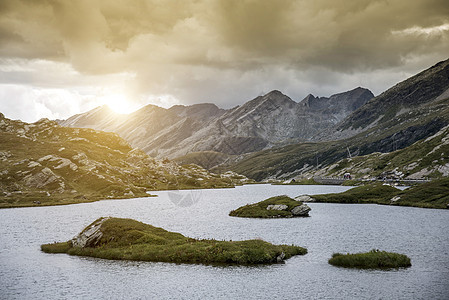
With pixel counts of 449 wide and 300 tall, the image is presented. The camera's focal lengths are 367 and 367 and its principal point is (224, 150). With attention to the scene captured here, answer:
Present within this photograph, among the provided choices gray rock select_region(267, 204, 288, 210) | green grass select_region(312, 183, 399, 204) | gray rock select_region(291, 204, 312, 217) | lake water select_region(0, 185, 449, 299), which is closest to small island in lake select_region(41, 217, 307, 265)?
lake water select_region(0, 185, 449, 299)

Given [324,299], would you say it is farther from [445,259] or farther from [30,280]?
[30,280]

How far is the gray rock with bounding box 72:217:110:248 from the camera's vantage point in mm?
74250

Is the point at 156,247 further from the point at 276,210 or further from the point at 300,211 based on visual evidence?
the point at 300,211

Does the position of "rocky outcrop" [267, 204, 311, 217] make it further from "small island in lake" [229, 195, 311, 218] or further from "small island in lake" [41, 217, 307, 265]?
"small island in lake" [41, 217, 307, 265]

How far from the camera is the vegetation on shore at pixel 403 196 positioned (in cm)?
13425

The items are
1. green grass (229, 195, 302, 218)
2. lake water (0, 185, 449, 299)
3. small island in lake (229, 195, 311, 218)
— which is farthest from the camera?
small island in lake (229, 195, 311, 218)

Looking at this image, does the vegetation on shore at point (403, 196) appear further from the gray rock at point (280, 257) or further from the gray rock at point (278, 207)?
the gray rock at point (280, 257)

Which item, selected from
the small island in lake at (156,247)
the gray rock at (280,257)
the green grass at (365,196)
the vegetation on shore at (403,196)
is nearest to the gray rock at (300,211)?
the vegetation on shore at (403,196)

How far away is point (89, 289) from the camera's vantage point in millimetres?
50344

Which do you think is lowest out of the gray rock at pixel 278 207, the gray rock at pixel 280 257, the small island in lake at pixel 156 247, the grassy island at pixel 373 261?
the grassy island at pixel 373 261

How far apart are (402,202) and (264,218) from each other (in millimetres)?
61477

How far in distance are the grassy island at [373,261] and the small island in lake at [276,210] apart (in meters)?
60.9

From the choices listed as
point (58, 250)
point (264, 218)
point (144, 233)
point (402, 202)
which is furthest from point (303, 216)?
point (58, 250)

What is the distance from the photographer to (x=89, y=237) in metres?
75.6
